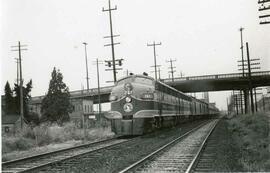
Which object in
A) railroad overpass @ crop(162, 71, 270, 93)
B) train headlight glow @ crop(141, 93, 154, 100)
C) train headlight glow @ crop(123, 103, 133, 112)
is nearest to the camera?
train headlight glow @ crop(123, 103, 133, 112)

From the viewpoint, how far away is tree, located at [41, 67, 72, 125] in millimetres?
67975

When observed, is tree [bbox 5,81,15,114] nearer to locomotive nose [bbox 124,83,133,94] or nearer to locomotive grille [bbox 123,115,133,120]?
locomotive nose [bbox 124,83,133,94]

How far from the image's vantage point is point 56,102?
69188 millimetres

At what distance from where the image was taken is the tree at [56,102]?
223 feet

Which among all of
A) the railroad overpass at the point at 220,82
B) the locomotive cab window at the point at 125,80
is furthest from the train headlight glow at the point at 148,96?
the railroad overpass at the point at 220,82

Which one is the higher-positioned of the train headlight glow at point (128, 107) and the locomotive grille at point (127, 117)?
the train headlight glow at point (128, 107)

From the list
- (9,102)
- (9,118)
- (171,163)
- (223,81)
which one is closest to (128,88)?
(171,163)

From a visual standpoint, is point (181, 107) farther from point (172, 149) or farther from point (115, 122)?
point (172, 149)

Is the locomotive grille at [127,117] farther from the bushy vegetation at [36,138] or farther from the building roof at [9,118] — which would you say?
the building roof at [9,118]

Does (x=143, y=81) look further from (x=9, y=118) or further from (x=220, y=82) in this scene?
(x=9, y=118)

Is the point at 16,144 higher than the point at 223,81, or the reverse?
the point at 223,81

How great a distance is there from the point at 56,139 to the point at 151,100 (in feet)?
20.5

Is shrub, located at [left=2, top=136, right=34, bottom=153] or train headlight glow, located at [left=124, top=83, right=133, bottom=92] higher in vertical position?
train headlight glow, located at [left=124, top=83, right=133, bottom=92]

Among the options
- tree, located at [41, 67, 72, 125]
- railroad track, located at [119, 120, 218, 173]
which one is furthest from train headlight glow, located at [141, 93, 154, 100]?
tree, located at [41, 67, 72, 125]
